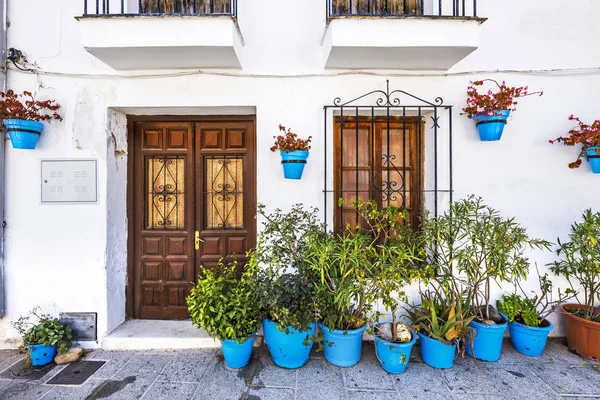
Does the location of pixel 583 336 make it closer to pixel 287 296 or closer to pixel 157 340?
pixel 287 296

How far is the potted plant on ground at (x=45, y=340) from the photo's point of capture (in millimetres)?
2811

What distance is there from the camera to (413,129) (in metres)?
3.44

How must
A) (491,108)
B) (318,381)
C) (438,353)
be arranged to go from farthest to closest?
(491,108), (438,353), (318,381)

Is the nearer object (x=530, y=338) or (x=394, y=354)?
(x=394, y=354)

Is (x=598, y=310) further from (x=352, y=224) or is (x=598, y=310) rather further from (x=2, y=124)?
(x=2, y=124)

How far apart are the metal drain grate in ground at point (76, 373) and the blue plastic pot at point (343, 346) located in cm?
212

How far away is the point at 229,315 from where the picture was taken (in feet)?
8.45

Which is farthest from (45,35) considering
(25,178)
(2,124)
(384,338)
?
(384,338)

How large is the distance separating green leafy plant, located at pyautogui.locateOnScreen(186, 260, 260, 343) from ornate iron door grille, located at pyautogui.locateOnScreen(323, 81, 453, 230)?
1.12m

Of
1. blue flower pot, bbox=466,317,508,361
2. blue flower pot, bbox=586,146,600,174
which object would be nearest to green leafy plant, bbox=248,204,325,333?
blue flower pot, bbox=466,317,508,361

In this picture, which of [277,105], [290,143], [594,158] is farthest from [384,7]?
[594,158]

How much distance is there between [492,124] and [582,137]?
2.91 feet

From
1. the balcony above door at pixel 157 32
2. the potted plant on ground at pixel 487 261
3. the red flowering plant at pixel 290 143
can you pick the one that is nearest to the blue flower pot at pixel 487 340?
the potted plant on ground at pixel 487 261

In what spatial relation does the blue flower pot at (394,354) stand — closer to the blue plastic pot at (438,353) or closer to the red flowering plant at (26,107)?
the blue plastic pot at (438,353)
